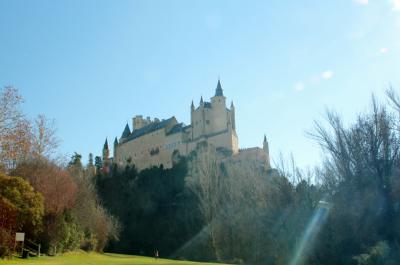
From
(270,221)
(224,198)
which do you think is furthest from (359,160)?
(224,198)

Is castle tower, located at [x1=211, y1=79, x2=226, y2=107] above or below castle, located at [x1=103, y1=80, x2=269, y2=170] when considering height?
above

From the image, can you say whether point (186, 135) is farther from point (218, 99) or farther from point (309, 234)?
point (309, 234)

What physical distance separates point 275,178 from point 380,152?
597 centimetres

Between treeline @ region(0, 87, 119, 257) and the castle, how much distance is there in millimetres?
38321

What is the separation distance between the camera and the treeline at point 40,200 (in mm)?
24062


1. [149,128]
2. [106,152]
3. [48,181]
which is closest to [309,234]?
[48,181]

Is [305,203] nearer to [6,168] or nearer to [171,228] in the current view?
[6,168]

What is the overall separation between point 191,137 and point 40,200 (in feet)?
192

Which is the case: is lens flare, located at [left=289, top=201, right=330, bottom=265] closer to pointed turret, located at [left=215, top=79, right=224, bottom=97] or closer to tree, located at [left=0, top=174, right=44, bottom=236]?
tree, located at [left=0, top=174, right=44, bottom=236]

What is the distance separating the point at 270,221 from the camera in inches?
930

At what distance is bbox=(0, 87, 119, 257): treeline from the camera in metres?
24.1

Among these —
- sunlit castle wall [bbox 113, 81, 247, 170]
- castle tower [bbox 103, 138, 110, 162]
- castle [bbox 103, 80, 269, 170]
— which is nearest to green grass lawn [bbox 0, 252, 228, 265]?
castle [bbox 103, 80, 269, 170]

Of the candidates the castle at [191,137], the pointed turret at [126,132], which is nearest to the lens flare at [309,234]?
the castle at [191,137]

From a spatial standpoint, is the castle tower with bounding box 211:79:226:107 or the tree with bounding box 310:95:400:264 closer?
the tree with bounding box 310:95:400:264
